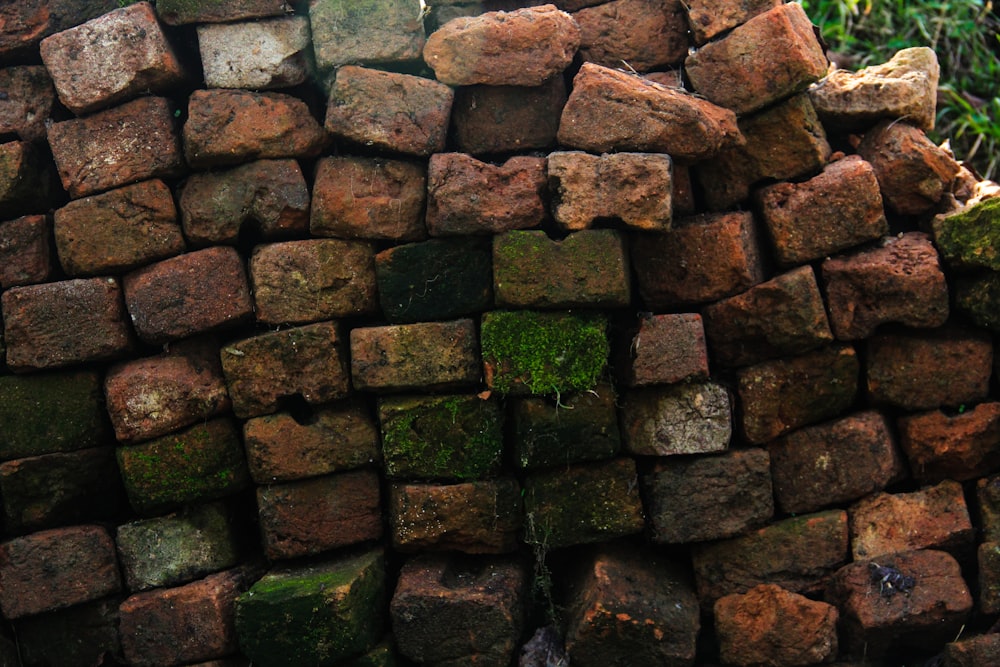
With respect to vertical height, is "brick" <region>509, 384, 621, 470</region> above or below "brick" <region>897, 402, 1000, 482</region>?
above

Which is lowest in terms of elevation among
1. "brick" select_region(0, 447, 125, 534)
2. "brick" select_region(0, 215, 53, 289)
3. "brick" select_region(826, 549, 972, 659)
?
"brick" select_region(826, 549, 972, 659)

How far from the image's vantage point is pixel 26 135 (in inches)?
159

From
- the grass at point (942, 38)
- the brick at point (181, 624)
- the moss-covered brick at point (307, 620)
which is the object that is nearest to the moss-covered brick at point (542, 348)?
the moss-covered brick at point (307, 620)

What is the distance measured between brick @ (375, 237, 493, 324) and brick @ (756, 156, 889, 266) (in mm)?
1234

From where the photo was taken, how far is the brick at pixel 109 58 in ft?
12.6

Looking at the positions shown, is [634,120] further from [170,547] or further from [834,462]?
[170,547]

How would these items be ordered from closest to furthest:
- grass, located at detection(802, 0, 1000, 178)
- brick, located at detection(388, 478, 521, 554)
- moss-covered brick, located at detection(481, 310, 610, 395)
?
moss-covered brick, located at detection(481, 310, 610, 395)
brick, located at detection(388, 478, 521, 554)
grass, located at detection(802, 0, 1000, 178)

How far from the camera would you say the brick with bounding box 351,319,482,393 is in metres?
3.79

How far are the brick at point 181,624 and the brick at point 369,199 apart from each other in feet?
5.22

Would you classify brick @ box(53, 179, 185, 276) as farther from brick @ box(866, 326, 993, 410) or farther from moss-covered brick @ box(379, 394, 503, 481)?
brick @ box(866, 326, 993, 410)

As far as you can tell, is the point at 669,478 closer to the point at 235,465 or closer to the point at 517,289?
the point at 517,289

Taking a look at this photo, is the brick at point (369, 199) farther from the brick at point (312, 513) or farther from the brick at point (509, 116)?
the brick at point (312, 513)

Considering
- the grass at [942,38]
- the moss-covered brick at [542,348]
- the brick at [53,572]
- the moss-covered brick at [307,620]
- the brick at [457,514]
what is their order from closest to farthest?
1. the moss-covered brick at [307,620]
2. the moss-covered brick at [542,348]
3. the brick at [457,514]
4. the brick at [53,572]
5. the grass at [942,38]

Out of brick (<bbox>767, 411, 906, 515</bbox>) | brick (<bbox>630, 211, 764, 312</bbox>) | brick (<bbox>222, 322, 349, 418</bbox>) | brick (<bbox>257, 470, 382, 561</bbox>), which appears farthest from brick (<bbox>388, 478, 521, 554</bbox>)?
brick (<bbox>767, 411, 906, 515</bbox>)
